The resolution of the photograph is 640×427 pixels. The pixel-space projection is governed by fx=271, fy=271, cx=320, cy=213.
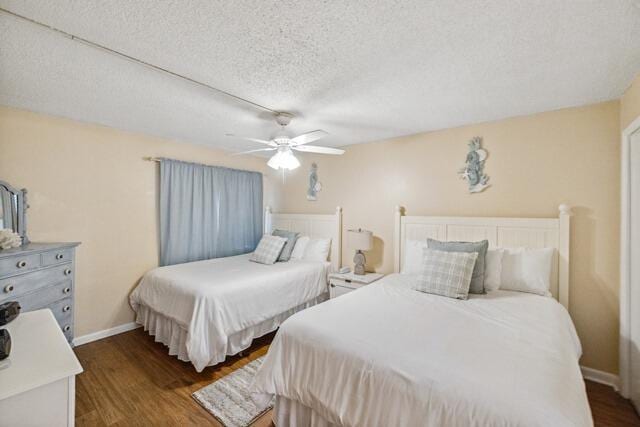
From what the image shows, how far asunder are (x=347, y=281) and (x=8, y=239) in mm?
3048

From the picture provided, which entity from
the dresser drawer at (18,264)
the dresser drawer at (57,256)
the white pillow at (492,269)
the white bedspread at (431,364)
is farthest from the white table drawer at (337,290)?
the dresser drawer at (18,264)

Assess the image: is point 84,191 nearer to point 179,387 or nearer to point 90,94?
point 90,94

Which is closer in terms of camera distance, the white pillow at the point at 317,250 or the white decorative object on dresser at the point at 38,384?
the white decorative object on dresser at the point at 38,384

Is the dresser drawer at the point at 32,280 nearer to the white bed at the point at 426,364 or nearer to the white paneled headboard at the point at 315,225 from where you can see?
the white bed at the point at 426,364

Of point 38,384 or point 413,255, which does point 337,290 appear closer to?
point 413,255

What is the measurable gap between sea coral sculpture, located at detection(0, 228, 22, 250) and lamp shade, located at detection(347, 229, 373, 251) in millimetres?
3073

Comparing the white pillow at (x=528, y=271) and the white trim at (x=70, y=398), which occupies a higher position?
the white pillow at (x=528, y=271)

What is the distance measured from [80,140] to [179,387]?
264cm

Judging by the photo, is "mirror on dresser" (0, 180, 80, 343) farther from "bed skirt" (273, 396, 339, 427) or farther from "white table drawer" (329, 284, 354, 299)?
"white table drawer" (329, 284, 354, 299)

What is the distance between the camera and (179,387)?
2184mm

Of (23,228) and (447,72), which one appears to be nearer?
(447,72)

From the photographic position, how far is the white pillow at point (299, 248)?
392cm

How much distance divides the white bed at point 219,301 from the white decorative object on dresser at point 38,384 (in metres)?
1.34

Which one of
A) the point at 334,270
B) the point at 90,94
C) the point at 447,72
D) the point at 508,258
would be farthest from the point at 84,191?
the point at 508,258
